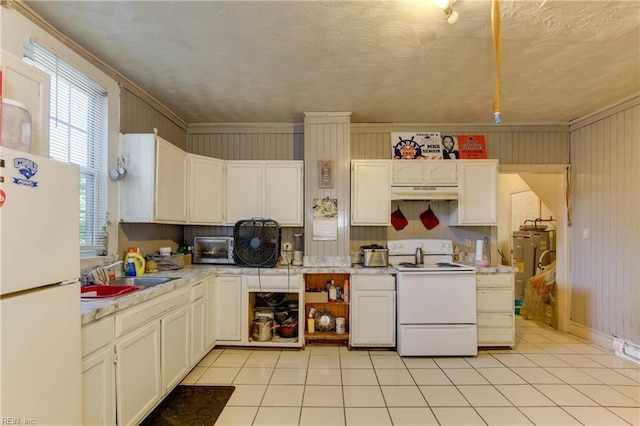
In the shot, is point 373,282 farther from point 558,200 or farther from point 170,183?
point 558,200

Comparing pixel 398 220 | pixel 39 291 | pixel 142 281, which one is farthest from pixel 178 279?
pixel 398 220

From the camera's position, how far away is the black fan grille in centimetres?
349

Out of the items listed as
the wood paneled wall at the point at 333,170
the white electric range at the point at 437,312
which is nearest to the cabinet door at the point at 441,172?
the wood paneled wall at the point at 333,170

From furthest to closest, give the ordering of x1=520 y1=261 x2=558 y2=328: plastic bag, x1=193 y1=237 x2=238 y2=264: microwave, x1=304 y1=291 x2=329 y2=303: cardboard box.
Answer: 1. x1=520 y1=261 x2=558 y2=328: plastic bag
2. x1=193 y1=237 x2=238 y2=264: microwave
3. x1=304 y1=291 x2=329 y2=303: cardboard box

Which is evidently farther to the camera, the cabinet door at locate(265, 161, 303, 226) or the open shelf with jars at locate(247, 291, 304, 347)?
the cabinet door at locate(265, 161, 303, 226)

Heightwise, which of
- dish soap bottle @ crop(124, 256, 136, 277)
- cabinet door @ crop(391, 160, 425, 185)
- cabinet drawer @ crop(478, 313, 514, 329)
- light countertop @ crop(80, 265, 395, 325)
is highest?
cabinet door @ crop(391, 160, 425, 185)

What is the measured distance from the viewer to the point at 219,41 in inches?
90.7

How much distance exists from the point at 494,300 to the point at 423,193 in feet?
4.38

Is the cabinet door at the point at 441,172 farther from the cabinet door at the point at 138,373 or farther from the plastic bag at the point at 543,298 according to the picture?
the cabinet door at the point at 138,373

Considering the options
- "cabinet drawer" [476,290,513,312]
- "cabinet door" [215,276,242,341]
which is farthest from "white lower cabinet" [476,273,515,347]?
"cabinet door" [215,276,242,341]

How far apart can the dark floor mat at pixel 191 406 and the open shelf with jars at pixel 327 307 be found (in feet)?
3.65

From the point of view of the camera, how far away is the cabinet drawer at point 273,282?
343cm

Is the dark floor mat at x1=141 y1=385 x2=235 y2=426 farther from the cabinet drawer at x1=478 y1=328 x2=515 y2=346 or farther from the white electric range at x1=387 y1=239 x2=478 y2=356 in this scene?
the cabinet drawer at x1=478 y1=328 x2=515 y2=346

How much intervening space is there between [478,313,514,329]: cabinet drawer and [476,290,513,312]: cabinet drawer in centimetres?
6
